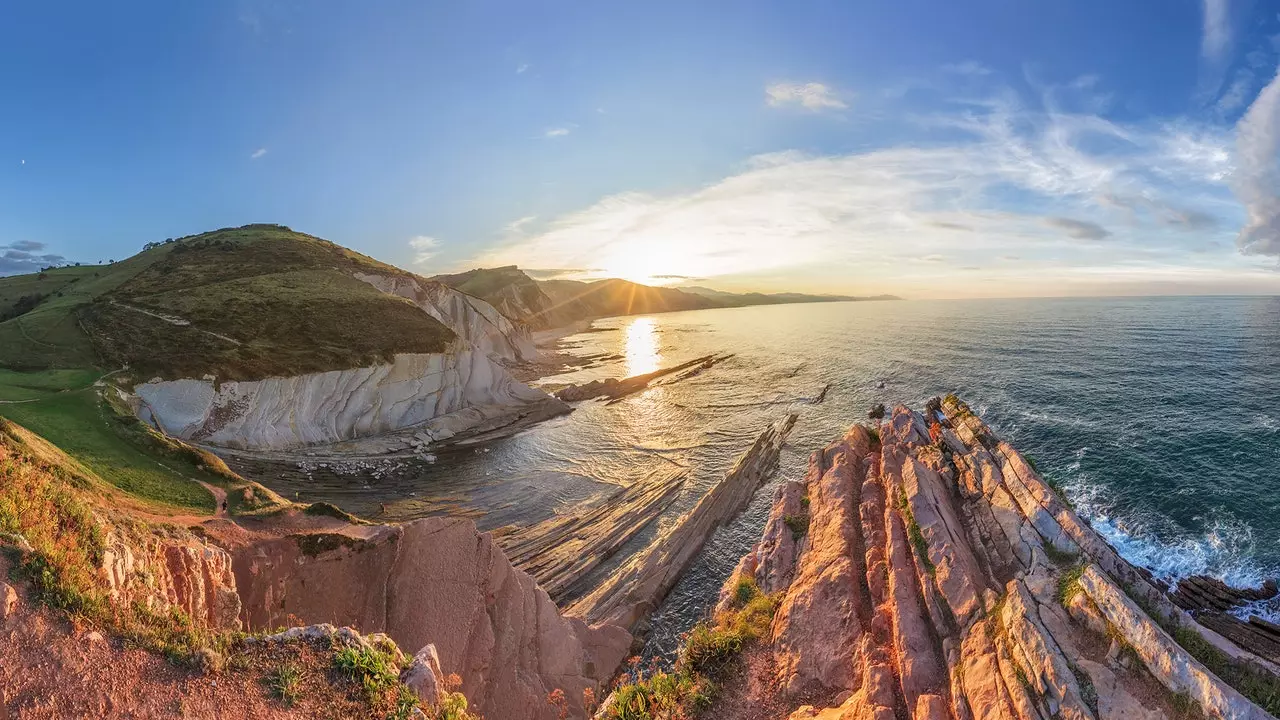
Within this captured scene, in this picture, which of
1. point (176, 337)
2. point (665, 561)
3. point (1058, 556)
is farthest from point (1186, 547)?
point (176, 337)

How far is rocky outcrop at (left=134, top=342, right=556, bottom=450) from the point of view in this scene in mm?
33594

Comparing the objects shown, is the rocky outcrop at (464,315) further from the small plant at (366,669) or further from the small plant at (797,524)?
the small plant at (366,669)

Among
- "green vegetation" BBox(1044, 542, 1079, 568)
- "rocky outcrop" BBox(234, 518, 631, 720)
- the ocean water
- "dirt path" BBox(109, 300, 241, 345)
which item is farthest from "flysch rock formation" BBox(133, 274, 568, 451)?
"green vegetation" BBox(1044, 542, 1079, 568)

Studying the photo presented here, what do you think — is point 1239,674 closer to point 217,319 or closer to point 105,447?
point 105,447

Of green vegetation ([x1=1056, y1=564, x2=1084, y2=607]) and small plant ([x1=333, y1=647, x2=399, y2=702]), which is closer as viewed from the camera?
small plant ([x1=333, y1=647, x2=399, y2=702])

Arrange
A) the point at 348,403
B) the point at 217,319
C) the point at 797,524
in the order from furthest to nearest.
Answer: the point at 217,319 < the point at 348,403 < the point at 797,524

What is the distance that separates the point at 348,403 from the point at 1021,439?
179 ft

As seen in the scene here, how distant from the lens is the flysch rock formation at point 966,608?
10062 millimetres

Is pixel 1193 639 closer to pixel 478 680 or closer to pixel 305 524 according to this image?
pixel 478 680

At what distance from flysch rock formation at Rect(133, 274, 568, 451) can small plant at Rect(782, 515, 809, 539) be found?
104 feet

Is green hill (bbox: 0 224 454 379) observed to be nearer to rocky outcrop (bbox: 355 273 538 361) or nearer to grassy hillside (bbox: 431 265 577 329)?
rocky outcrop (bbox: 355 273 538 361)

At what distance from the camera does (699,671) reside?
49.8 feet

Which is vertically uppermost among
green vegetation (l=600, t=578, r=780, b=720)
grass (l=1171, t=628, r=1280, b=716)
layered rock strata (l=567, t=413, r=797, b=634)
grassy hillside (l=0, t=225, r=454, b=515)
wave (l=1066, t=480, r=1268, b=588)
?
grassy hillside (l=0, t=225, r=454, b=515)

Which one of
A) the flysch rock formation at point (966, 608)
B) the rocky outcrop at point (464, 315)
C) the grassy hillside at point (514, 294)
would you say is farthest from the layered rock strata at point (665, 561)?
the grassy hillside at point (514, 294)
